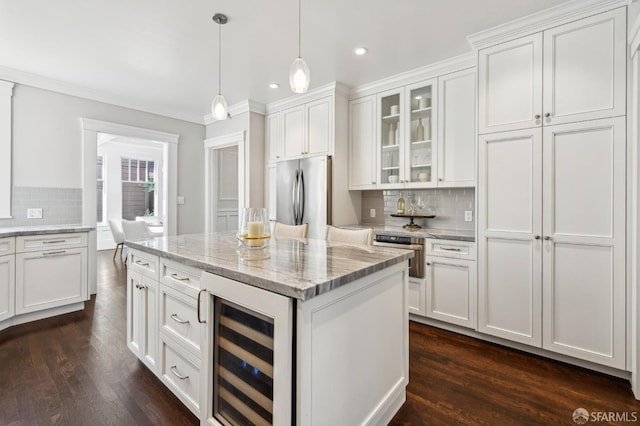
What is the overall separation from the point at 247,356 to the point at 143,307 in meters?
1.15

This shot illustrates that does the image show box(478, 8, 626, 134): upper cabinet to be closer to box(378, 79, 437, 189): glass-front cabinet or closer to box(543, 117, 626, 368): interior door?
box(543, 117, 626, 368): interior door

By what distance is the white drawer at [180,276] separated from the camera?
157 cm

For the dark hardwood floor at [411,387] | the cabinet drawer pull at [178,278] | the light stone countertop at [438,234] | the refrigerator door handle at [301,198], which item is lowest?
the dark hardwood floor at [411,387]

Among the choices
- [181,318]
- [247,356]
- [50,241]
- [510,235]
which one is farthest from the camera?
[50,241]

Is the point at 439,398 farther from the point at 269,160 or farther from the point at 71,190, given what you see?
the point at 71,190

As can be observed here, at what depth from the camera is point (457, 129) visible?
2973 mm

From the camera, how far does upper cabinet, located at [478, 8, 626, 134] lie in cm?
203

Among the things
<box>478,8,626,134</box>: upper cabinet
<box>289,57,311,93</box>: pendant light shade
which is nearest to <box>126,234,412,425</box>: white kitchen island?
<box>289,57,311,93</box>: pendant light shade

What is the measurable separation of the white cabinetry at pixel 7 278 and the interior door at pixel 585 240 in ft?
15.1

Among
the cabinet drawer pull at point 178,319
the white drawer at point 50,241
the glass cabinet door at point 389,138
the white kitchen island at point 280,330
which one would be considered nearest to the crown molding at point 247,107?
the glass cabinet door at point 389,138

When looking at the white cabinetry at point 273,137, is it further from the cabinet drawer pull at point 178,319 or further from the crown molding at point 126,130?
the cabinet drawer pull at point 178,319

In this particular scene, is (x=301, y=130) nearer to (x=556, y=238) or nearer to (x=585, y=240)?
(x=556, y=238)

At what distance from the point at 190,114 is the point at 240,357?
4585 millimetres

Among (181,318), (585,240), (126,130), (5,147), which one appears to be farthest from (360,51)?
(5,147)
